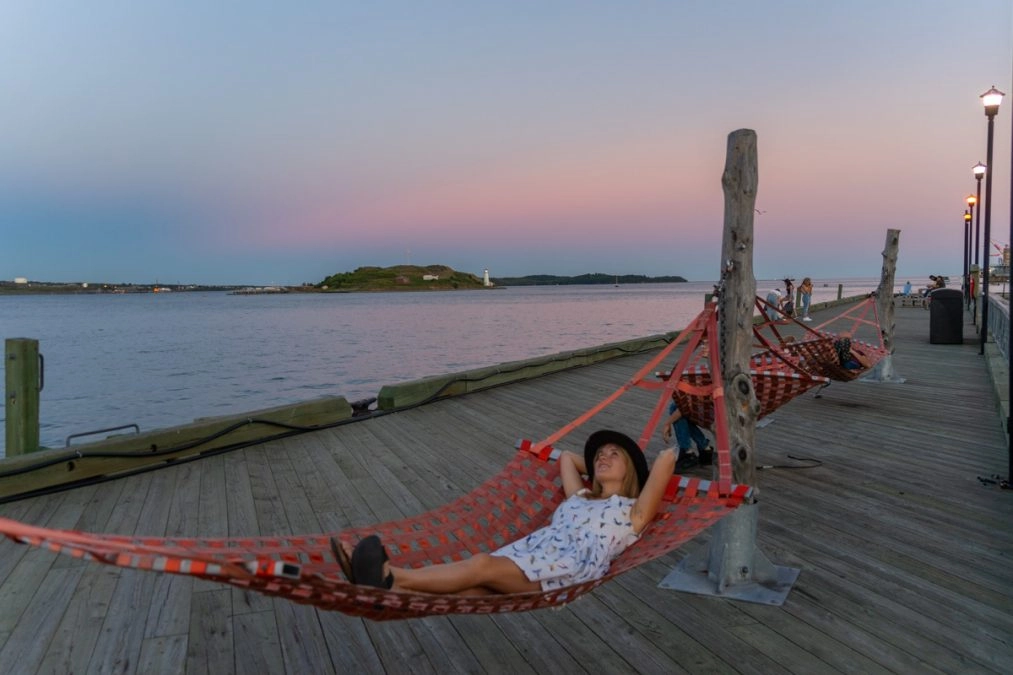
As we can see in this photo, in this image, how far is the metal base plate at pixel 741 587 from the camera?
2.44m

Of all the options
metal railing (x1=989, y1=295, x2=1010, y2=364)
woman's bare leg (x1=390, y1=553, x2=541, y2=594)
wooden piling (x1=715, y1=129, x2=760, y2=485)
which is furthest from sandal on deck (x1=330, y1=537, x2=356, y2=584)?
metal railing (x1=989, y1=295, x2=1010, y2=364)

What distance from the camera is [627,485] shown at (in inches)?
99.3

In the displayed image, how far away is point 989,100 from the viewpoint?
360 inches

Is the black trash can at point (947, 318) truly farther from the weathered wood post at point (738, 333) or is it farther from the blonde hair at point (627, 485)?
the blonde hair at point (627, 485)

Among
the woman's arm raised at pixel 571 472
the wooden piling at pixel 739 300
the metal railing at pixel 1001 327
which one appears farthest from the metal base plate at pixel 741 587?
the metal railing at pixel 1001 327

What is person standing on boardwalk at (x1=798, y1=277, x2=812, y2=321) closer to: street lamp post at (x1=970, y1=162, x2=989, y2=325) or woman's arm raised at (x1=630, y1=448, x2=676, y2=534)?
street lamp post at (x1=970, y1=162, x2=989, y2=325)

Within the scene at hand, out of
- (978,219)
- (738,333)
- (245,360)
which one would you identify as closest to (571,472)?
(738,333)

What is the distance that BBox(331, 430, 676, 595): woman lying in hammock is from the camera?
177 centimetres

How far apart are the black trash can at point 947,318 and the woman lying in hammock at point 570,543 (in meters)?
10.7

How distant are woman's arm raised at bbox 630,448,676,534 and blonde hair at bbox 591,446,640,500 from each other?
0.12 m

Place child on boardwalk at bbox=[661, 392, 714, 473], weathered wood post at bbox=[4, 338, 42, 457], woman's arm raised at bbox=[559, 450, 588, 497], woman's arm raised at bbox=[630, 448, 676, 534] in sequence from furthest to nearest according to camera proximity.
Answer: child on boardwalk at bbox=[661, 392, 714, 473], weathered wood post at bbox=[4, 338, 42, 457], woman's arm raised at bbox=[559, 450, 588, 497], woman's arm raised at bbox=[630, 448, 676, 534]

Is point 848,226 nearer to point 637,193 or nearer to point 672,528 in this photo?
point 637,193

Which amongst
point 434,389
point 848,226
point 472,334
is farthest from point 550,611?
point 848,226

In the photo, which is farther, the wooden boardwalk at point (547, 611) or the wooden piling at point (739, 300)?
the wooden piling at point (739, 300)
